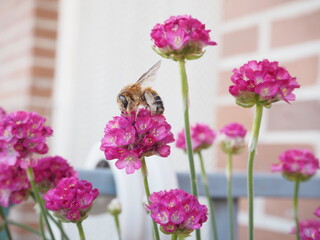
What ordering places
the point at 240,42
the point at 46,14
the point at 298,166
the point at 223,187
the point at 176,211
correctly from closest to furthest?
the point at 176,211 → the point at 298,166 → the point at 223,187 → the point at 240,42 → the point at 46,14

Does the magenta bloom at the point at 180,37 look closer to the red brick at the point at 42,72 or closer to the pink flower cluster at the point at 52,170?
the pink flower cluster at the point at 52,170

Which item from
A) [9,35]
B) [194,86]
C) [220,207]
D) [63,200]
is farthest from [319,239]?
[9,35]

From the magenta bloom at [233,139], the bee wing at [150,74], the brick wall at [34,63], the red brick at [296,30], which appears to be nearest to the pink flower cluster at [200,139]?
the magenta bloom at [233,139]

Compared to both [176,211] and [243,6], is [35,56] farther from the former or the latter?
[176,211]

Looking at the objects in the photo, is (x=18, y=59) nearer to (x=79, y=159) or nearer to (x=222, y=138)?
(x=79, y=159)

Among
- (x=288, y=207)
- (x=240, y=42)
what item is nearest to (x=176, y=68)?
(x=240, y=42)

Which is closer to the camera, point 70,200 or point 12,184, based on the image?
point 70,200
